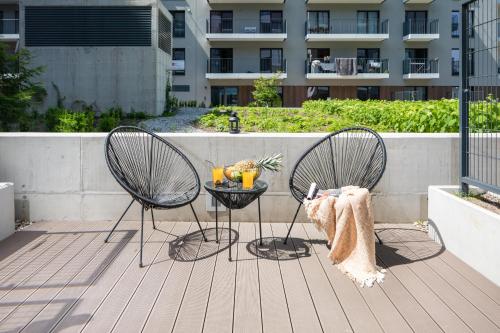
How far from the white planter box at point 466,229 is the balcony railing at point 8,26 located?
82.4 feet

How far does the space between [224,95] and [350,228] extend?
2314 cm

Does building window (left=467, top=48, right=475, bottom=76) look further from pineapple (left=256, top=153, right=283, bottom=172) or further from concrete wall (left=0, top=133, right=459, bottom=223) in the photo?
pineapple (left=256, top=153, right=283, bottom=172)

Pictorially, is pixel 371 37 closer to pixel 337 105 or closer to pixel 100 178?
pixel 337 105

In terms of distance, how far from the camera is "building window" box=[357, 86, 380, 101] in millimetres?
25938

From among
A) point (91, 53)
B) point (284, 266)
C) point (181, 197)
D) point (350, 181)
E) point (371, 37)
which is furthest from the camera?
point (371, 37)

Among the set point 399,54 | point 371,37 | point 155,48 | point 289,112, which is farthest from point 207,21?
point 289,112

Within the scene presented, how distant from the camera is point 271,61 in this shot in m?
25.8

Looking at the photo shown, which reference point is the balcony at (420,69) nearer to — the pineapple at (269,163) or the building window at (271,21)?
the building window at (271,21)

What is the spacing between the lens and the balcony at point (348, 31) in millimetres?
25094

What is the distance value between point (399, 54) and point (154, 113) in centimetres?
1703

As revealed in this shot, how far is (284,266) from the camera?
3.27 metres

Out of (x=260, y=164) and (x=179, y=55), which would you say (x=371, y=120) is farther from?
(x=179, y=55)

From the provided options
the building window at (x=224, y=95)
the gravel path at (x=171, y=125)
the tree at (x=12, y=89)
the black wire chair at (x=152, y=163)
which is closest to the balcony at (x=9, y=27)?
the building window at (x=224, y=95)

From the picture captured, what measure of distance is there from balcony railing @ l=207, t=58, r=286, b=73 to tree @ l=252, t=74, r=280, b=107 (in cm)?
184
